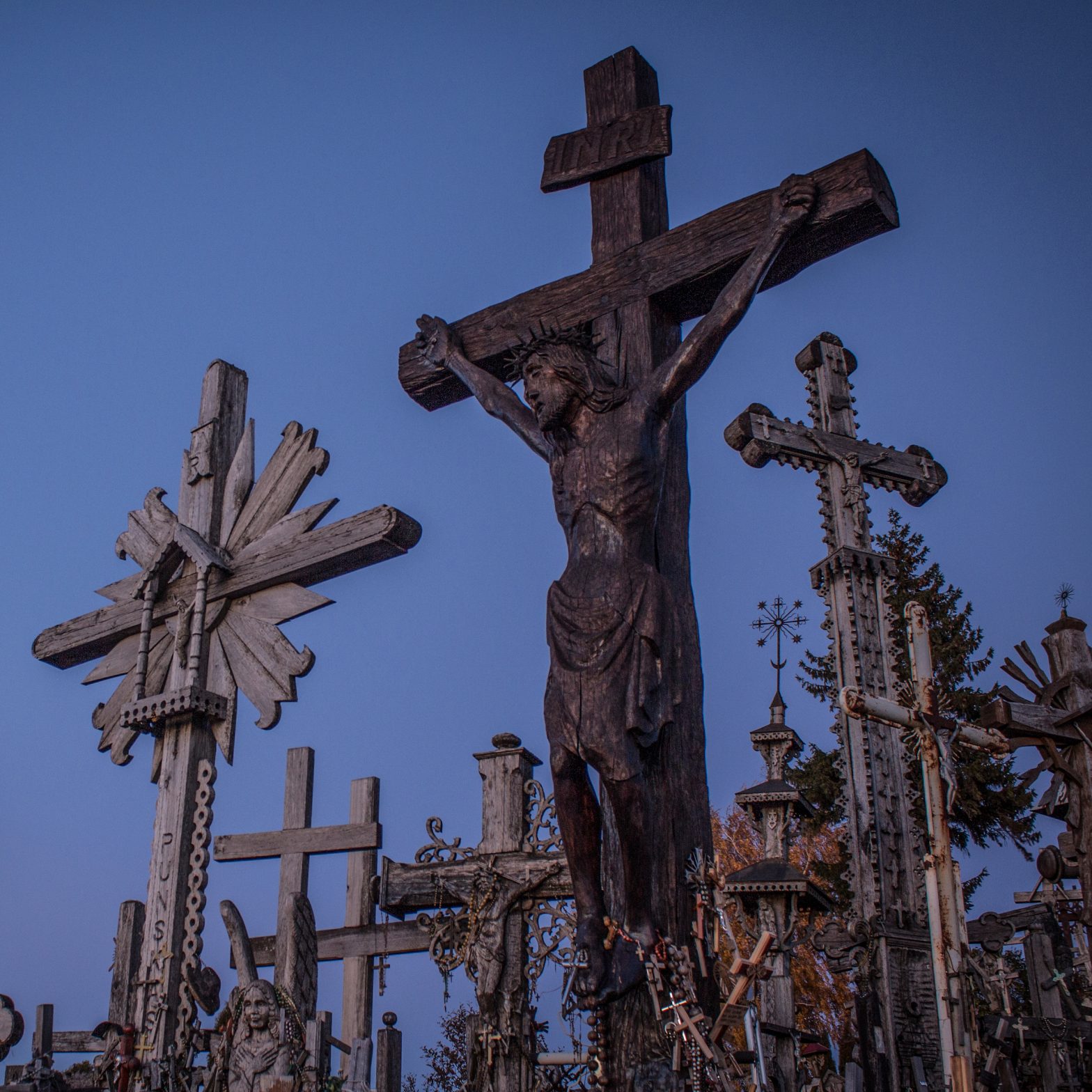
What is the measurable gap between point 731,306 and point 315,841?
5798mm

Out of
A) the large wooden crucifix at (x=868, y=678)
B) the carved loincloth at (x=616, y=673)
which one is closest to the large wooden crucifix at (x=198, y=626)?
the carved loincloth at (x=616, y=673)

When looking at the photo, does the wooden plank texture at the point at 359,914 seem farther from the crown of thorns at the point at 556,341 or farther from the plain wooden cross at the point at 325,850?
the crown of thorns at the point at 556,341

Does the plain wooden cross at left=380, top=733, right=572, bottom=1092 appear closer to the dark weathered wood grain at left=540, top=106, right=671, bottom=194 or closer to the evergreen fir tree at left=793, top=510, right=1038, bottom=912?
the dark weathered wood grain at left=540, top=106, right=671, bottom=194

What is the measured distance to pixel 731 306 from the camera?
166 inches

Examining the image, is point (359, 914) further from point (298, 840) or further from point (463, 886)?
point (463, 886)

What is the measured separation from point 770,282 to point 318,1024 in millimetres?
3270

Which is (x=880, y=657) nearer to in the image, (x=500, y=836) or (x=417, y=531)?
(x=500, y=836)

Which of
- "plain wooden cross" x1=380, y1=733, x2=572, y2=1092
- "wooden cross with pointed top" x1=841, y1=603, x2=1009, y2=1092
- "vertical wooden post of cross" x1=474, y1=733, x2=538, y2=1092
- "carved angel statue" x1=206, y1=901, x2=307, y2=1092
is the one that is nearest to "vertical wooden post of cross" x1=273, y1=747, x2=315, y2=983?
"plain wooden cross" x1=380, y1=733, x2=572, y2=1092

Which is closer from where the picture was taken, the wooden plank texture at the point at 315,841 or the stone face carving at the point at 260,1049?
the stone face carving at the point at 260,1049

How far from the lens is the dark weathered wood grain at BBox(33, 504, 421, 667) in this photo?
536 cm

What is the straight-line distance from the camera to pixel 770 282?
15.1ft

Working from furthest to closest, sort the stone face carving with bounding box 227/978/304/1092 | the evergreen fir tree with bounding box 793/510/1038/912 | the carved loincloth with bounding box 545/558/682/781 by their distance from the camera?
the evergreen fir tree with bounding box 793/510/1038/912, the stone face carving with bounding box 227/978/304/1092, the carved loincloth with bounding box 545/558/682/781

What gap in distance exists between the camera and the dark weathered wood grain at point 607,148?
4922 millimetres

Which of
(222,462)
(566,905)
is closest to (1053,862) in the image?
(566,905)
